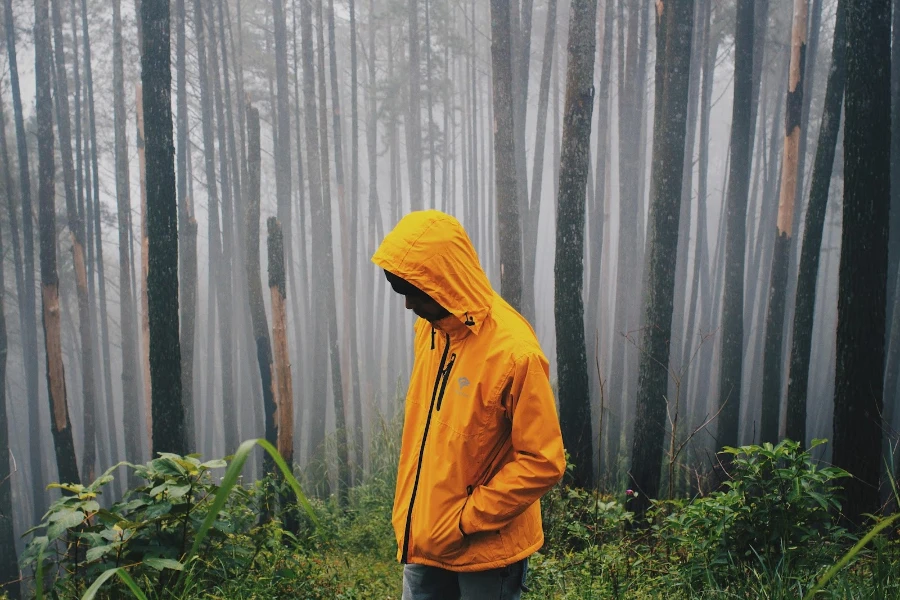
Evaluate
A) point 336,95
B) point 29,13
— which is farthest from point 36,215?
point 336,95

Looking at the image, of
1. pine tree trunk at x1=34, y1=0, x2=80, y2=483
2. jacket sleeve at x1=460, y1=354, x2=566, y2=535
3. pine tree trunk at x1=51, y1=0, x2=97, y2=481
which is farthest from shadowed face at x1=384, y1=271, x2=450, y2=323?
pine tree trunk at x1=51, y1=0, x2=97, y2=481

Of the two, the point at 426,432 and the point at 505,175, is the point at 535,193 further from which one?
the point at 426,432

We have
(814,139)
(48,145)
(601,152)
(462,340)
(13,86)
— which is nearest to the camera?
(462,340)

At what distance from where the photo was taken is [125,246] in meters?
14.5

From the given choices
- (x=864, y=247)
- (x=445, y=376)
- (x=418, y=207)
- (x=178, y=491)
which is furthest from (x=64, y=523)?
(x=418, y=207)

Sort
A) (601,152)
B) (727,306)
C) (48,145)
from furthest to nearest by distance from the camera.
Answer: (601,152) → (48,145) → (727,306)

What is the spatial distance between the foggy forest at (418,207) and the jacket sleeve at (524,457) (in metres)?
1.36

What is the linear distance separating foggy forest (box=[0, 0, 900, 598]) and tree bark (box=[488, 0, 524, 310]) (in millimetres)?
42

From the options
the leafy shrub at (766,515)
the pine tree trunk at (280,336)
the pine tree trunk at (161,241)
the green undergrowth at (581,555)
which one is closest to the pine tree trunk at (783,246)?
the green undergrowth at (581,555)

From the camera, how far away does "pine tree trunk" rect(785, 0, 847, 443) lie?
25.4 ft

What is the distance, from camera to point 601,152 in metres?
15.8

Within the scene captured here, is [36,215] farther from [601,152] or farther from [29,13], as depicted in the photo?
[601,152]

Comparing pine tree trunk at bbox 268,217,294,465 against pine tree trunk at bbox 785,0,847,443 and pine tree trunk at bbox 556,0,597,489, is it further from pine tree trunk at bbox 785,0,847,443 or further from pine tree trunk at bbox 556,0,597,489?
pine tree trunk at bbox 785,0,847,443

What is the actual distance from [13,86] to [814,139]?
17.5 metres
